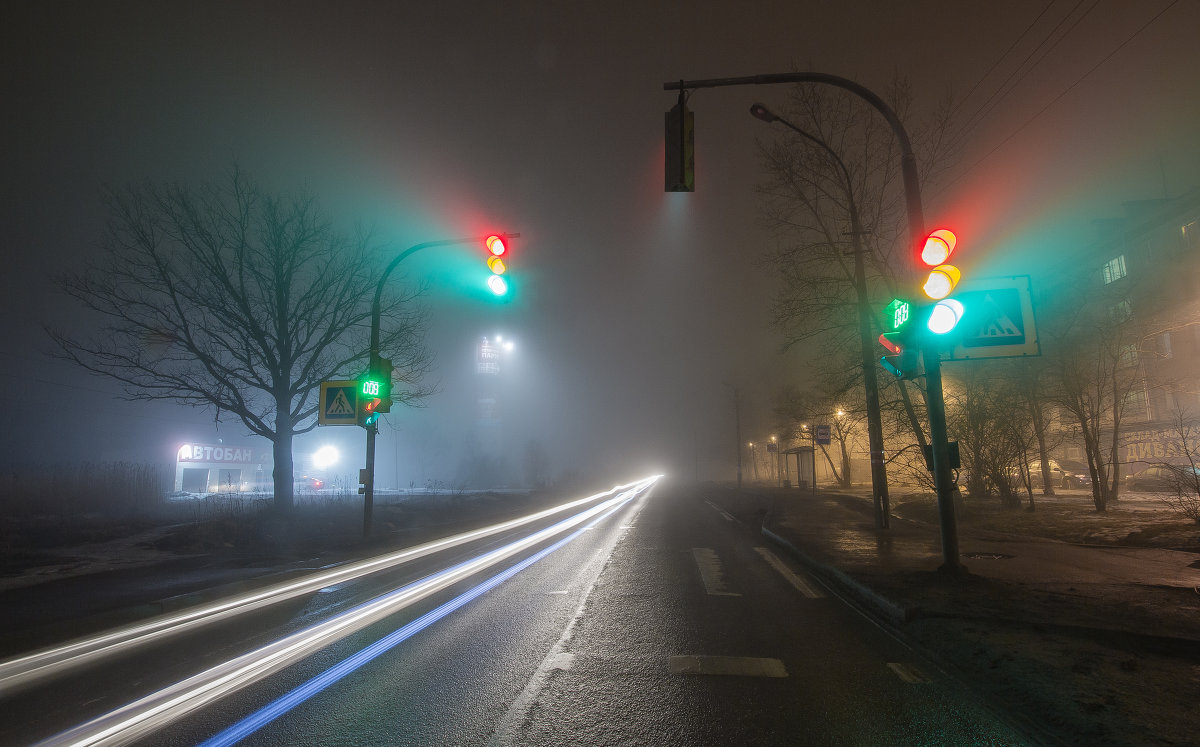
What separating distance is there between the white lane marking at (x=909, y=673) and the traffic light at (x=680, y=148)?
5.32 meters

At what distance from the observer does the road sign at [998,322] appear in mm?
7793

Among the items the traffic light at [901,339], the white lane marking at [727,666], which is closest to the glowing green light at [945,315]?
the traffic light at [901,339]

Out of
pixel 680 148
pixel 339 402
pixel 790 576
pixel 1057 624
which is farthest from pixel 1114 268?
pixel 339 402

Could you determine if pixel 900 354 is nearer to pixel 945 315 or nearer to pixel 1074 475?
pixel 945 315

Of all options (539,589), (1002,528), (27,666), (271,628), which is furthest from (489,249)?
(1002,528)

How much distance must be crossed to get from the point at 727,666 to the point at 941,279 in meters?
5.85

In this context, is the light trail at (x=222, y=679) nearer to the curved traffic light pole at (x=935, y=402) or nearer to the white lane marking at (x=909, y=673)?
the white lane marking at (x=909, y=673)

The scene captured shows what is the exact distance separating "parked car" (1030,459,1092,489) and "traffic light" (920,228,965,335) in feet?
101

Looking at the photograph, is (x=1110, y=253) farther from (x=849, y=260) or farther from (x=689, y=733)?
(x=689, y=733)

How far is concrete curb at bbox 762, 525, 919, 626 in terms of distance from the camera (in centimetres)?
634

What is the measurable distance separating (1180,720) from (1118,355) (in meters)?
18.3

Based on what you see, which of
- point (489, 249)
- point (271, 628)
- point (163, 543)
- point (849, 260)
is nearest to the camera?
point (271, 628)

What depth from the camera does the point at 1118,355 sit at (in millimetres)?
17000

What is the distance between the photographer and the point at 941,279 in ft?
25.1
